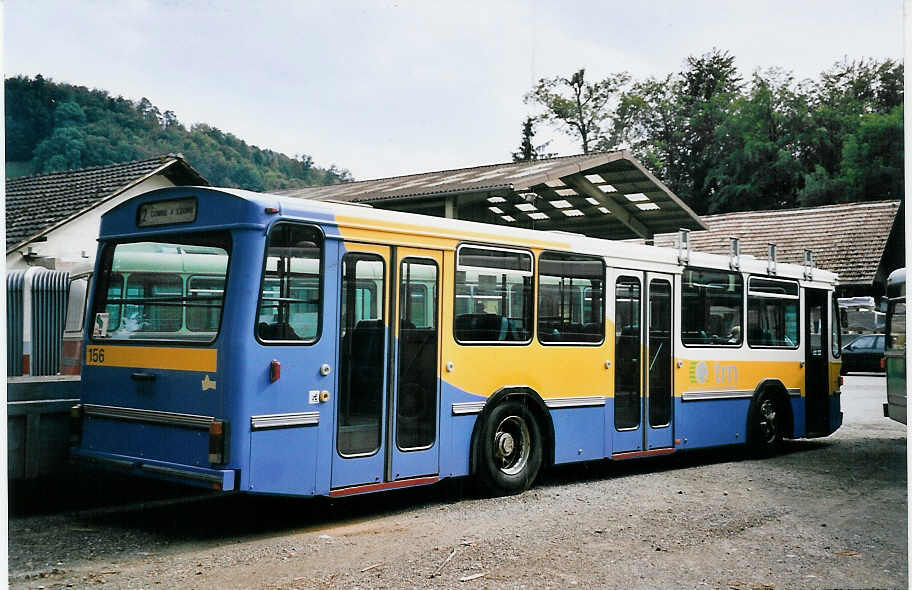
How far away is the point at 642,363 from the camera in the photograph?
9875 millimetres

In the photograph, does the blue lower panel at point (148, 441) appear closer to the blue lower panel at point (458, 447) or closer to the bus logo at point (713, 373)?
the blue lower panel at point (458, 447)

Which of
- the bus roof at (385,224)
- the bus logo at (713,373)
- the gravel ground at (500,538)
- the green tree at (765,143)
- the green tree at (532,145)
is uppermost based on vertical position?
the green tree at (532,145)

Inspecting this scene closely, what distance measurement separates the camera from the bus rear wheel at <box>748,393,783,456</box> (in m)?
11.3

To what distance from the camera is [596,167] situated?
15.9m

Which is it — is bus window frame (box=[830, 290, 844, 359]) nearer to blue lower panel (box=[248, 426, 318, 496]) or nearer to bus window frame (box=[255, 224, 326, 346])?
bus window frame (box=[255, 224, 326, 346])

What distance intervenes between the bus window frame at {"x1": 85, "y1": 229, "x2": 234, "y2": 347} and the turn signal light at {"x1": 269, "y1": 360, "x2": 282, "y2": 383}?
430mm

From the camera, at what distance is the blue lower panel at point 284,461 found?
6445 millimetres

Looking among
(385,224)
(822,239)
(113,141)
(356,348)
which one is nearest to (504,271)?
(385,224)

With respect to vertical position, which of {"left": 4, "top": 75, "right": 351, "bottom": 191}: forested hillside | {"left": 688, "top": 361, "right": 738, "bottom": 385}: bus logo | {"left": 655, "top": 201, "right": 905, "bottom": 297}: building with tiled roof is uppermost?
{"left": 4, "top": 75, "right": 351, "bottom": 191}: forested hillside

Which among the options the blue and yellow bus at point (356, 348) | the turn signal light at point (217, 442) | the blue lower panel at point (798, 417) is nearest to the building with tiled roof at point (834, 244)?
the blue lower panel at point (798, 417)

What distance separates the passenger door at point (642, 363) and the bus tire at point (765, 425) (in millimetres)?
1720

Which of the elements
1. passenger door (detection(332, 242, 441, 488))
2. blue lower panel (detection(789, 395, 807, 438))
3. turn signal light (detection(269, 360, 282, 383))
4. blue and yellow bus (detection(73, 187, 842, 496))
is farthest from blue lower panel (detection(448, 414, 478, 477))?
blue lower panel (detection(789, 395, 807, 438))

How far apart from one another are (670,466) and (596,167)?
6.72 meters

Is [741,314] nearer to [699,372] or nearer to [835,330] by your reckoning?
[699,372]
